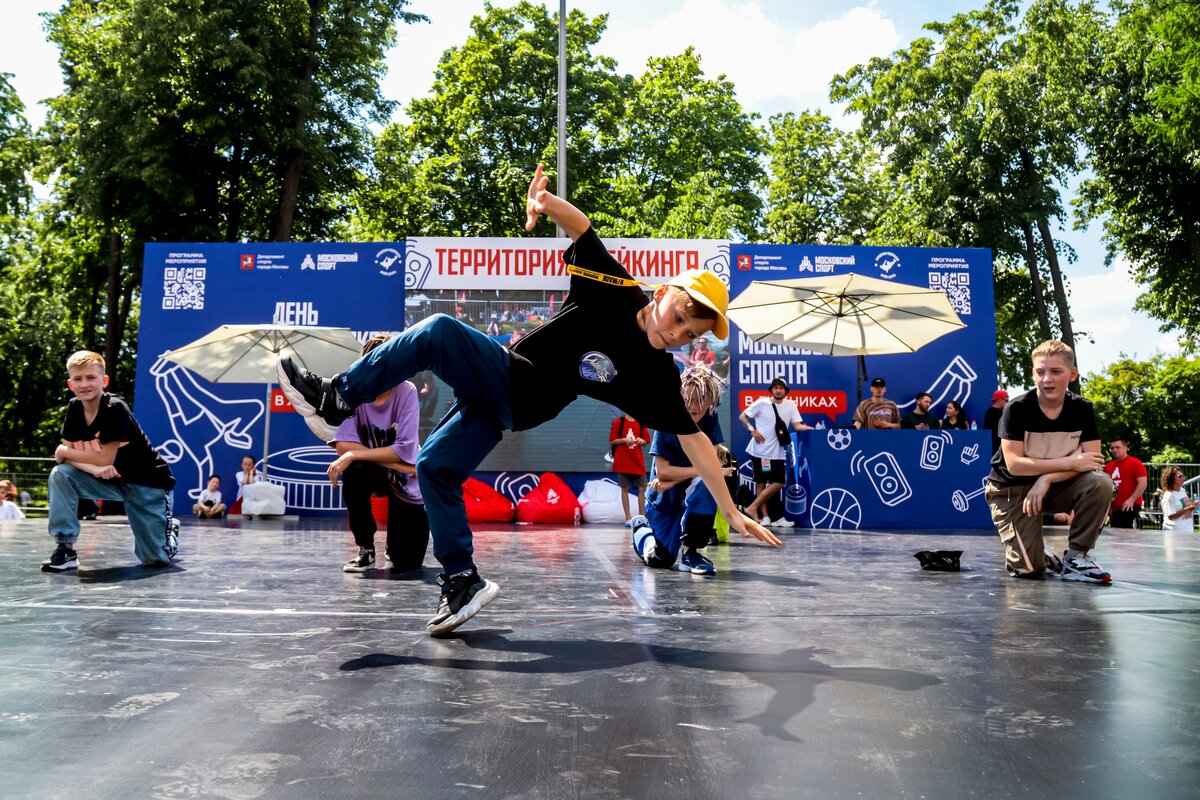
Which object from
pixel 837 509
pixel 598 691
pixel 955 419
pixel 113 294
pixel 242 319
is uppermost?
pixel 113 294

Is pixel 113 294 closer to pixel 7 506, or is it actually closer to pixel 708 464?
pixel 7 506

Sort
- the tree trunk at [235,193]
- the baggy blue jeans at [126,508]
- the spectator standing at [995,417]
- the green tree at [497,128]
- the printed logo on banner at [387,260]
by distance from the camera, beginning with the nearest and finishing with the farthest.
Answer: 1. the baggy blue jeans at [126,508]
2. the spectator standing at [995,417]
3. the printed logo on banner at [387,260]
4. the tree trunk at [235,193]
5. the green tree at [497,128]

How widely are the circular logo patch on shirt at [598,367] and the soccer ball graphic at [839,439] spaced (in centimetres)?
829

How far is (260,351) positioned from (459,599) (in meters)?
9.54

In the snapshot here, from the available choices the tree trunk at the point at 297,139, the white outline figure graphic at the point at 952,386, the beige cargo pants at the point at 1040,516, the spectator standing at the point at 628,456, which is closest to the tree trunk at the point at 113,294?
the tree trunk at the point at 297,139

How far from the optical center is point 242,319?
42.8 feet

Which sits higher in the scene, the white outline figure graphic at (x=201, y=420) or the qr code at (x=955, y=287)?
the qr code at (x=955, y=287)

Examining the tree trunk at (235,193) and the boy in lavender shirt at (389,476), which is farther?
the tree trunk at (235,193)

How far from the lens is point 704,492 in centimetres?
541

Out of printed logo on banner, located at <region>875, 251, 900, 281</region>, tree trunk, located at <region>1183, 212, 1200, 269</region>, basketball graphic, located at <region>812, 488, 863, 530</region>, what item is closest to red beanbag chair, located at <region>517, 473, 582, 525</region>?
basketball graphic, located at <region>812, 488, 863, 530</region>

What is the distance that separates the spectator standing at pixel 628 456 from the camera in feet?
36.7

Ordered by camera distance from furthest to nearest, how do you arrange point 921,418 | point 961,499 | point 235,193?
1. point 235,193
2. point 921,418
3. point 961,499

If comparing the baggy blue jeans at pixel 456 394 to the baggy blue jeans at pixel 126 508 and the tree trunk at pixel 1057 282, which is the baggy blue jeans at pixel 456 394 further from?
the tree trunk at pixel 1057 282

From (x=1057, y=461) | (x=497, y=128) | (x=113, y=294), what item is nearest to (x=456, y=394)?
(x=1057, y=461)
